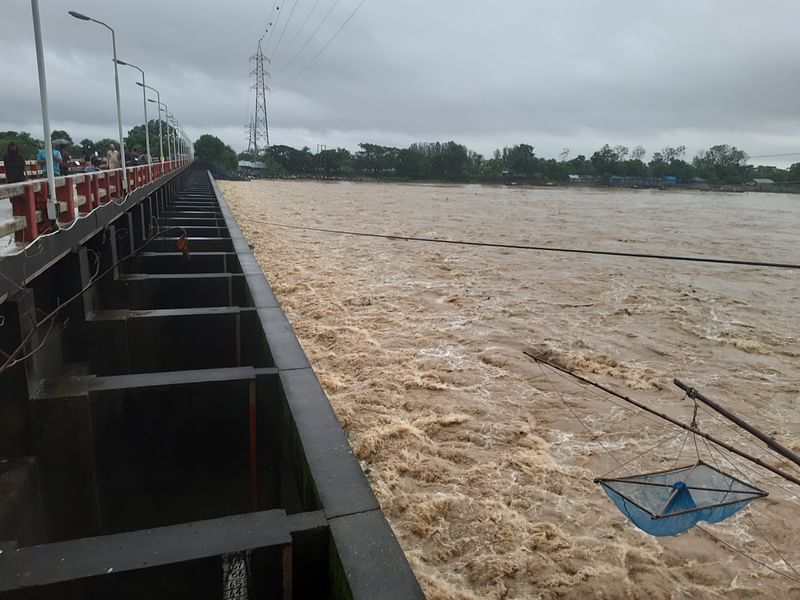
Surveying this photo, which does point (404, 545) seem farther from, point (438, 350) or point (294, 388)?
point (438, 350)

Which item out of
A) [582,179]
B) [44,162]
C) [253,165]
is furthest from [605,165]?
[44,162]

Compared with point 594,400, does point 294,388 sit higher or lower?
higher

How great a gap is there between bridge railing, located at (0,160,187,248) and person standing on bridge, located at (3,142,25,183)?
956 mm

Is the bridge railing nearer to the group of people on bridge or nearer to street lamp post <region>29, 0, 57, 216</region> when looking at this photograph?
street lamp post <region>29, 0, 57, 216</region>

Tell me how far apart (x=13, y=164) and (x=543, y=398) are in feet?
31.3

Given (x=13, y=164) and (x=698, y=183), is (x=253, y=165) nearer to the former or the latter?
(x=698, y=183)

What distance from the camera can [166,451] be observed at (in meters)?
6.57

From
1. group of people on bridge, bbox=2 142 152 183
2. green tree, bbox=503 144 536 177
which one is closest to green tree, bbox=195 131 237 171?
green tree, bbox=503 144 536 177

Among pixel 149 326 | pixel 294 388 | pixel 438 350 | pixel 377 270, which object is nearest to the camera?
pixel 294 388

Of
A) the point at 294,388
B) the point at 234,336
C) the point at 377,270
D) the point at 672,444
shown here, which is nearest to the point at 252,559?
the point at 294,388

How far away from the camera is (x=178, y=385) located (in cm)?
620

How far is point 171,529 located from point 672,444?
660 centimetres

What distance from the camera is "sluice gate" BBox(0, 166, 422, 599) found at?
3.65 metres

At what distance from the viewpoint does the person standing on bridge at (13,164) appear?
9906mm
